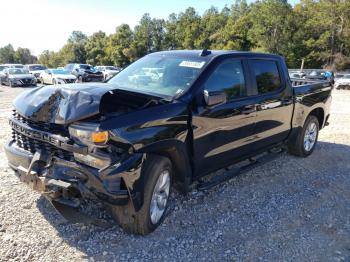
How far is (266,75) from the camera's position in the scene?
16.7ft

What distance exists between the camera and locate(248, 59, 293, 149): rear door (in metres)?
4.83

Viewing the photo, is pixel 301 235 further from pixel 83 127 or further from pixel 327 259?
pixel 83 127

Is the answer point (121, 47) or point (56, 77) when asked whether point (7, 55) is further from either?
point (56, 77)

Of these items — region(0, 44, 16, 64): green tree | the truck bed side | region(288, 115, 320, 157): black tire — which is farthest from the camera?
region(0, 44, 16, 64): green tree

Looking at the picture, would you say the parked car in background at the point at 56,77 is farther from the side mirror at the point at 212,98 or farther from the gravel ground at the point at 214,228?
the side mirror at the point at 212,98

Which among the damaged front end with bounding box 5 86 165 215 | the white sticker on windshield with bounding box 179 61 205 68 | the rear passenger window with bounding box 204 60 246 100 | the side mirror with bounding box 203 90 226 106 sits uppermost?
the white sticker on windshield with bounding box 179 61 205 68

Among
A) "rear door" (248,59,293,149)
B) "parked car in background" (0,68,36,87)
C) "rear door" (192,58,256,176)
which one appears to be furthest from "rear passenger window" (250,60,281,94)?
"parked car in background" (0,68,36,87)

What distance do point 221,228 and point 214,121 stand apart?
1.19 metres

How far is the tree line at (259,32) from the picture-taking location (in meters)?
47.1

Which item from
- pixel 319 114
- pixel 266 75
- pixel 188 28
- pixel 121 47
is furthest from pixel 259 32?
pixel 266 75

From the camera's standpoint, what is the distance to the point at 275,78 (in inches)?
210

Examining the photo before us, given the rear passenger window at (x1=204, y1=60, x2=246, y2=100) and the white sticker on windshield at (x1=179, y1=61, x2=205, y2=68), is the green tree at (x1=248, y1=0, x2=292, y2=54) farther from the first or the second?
the white sticker on windshield at (x1=179, y1=61, x2=205, y2=68)

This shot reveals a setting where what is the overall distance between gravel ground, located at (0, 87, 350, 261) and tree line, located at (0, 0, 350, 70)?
44.7 m

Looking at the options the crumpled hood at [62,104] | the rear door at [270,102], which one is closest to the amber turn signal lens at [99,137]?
the crumpled hood at [62,104]
